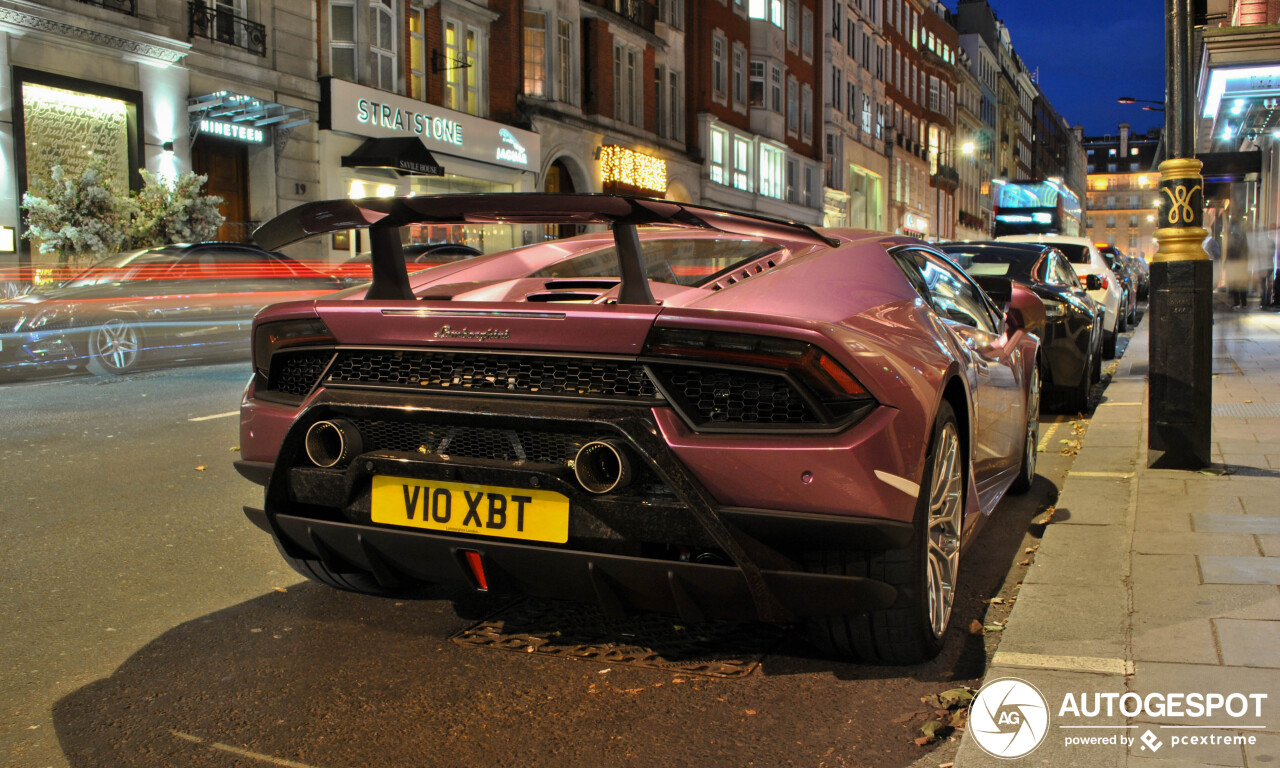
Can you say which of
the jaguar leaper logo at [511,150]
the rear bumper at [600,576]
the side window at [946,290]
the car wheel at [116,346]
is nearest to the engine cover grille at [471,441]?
the rear bumper at [600,576]

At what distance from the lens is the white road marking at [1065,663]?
2992 mm

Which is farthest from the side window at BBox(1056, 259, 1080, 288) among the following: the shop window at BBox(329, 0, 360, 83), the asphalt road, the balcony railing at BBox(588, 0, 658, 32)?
the balcony railing at BBox(588, 0, 658, 32)

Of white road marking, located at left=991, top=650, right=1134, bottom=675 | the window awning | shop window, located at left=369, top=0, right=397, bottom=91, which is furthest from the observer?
shop window, located at left=369, top=0, right=397, bottom=91

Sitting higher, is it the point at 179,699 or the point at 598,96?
the point at 598,96

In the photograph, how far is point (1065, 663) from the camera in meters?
3.05

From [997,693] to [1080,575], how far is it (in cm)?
119

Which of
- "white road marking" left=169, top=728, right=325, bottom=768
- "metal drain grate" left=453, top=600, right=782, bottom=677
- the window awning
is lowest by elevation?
"white road marking" left=169, top=728, right=325, bottom=768

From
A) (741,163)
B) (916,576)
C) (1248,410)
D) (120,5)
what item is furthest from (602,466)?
(741,163)

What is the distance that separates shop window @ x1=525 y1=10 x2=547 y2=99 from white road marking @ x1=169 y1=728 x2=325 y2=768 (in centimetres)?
2700

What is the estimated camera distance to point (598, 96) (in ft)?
103

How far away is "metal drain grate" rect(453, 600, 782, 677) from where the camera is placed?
3.38 m

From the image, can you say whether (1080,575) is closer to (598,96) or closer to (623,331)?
(623,331)

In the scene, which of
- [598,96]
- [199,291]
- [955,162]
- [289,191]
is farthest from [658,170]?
[955,162]

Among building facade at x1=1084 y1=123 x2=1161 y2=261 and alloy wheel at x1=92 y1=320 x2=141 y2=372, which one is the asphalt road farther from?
building facade at x1=1084 y1=123 x2=1161 y2=261
